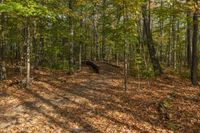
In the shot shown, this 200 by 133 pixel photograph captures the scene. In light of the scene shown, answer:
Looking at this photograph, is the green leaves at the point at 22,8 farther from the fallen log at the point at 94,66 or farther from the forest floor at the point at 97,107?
the fallen log at the point at 94,66

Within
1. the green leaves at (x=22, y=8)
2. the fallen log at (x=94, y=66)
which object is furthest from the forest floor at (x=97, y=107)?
the fallen log at (x=94, y=66)

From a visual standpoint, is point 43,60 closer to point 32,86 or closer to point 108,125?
point 32,86

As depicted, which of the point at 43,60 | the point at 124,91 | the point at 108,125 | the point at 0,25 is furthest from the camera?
the point at 43,60

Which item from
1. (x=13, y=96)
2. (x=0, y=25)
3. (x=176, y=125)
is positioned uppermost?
(x=0, y=25)

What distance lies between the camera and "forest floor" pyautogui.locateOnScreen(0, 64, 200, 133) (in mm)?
11914

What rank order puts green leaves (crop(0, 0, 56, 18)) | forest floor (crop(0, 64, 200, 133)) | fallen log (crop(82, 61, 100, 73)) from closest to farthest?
forest floor (crop(0, 64, 200, 133)) < green leaves (crop(0, 0, 56, 18)) < fallen log (crop(82, 61, 100, 73))

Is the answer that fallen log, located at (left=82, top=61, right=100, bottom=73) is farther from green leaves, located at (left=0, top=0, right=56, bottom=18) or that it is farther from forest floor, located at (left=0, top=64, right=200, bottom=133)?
green leaves, located at (left=0, top=0, right=56, bottom=18)

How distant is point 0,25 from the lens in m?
18.7

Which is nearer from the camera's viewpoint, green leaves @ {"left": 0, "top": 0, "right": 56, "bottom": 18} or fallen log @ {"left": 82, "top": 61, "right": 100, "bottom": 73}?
green leaves @ {"left": 0, "top": 0, "right": 56, "bottom": 18}

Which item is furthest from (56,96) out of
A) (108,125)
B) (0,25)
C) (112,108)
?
(0,25)

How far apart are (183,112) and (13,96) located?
28.9 ft

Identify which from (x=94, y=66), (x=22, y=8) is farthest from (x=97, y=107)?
(x=94, y=66)

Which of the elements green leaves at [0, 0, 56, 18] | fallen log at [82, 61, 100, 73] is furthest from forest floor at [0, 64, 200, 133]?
A: fallen log at [82, 61, 100, 73]

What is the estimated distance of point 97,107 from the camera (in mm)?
14336
